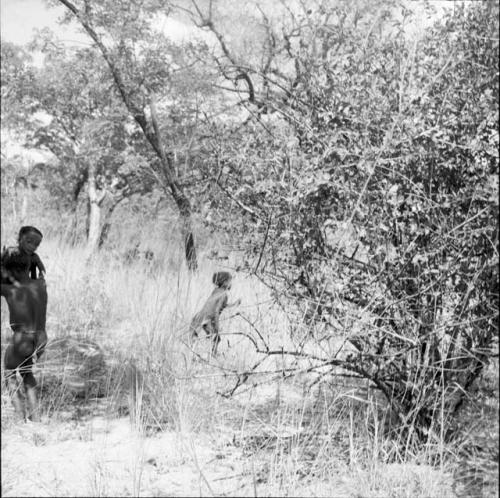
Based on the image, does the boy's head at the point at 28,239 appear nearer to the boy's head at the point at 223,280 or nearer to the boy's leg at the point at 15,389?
the boy's leg at the point at 15,389

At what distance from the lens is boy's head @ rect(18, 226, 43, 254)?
164 inches

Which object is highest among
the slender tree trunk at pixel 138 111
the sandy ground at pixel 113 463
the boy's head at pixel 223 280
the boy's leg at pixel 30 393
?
the slender tree trunk at pixel 138 111

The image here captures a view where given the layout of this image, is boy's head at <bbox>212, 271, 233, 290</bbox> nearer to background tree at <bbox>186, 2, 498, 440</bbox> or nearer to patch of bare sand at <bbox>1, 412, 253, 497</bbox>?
patch of bare sand at <bbox>1, 412, 253, 497</bbox>

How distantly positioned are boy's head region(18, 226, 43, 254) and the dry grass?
410mm

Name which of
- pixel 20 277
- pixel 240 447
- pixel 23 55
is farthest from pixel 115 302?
pixel 23 55

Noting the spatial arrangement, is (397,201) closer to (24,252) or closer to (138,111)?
(24,252)

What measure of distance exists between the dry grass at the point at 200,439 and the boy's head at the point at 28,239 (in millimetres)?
410

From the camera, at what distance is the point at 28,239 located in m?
4.18

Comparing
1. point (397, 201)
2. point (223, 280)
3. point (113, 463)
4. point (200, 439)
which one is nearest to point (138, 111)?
point (223, 280)

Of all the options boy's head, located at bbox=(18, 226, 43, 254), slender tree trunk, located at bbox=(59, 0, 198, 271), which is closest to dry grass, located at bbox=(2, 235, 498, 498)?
boy's head, located at bbox=(18, 226, 43, 254)

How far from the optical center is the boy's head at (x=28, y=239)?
4.16 metres

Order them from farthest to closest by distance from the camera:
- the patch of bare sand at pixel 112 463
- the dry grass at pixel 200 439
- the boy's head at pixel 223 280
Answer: the boy's head at pixel 223 280 → the dry grass at pixel 200 439 → the patch of bare sand at pixel 112 463

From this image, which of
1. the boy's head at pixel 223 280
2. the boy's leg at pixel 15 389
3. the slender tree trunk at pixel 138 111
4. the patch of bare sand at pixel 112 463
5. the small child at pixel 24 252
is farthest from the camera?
the slender tree trunk at pixel 138 111

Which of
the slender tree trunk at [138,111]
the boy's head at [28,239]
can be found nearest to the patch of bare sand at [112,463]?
the boy's head at [28,239]
